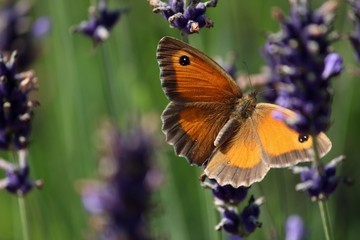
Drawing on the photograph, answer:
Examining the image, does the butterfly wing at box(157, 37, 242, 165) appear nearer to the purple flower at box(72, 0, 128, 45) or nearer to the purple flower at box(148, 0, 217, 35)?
the purple flower at box(148, 0, 217, 35)

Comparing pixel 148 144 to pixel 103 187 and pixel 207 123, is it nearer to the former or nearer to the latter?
pixel 103 187

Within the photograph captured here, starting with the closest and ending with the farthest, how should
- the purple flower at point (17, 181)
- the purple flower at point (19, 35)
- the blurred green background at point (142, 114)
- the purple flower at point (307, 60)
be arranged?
the purple flower at point (307, 60) < the purple flower at point (17, 181) < the blurred green background at point (142, 114) < the purple flower at point (19, 35)

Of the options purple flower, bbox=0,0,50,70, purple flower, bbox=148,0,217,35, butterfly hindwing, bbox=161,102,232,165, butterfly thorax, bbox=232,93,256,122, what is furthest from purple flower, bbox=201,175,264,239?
purple flower, bbox=0,0,50,70

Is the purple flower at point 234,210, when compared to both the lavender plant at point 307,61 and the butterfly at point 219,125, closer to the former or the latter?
the butterfly at point 219,125

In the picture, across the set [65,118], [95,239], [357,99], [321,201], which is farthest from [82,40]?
[95,239]

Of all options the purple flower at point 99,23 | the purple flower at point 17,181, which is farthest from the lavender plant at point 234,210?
the purple flower at point 99,23

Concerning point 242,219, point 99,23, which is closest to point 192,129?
point 242,219

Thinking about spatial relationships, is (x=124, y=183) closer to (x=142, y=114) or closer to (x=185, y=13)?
(x=185, y=13)
